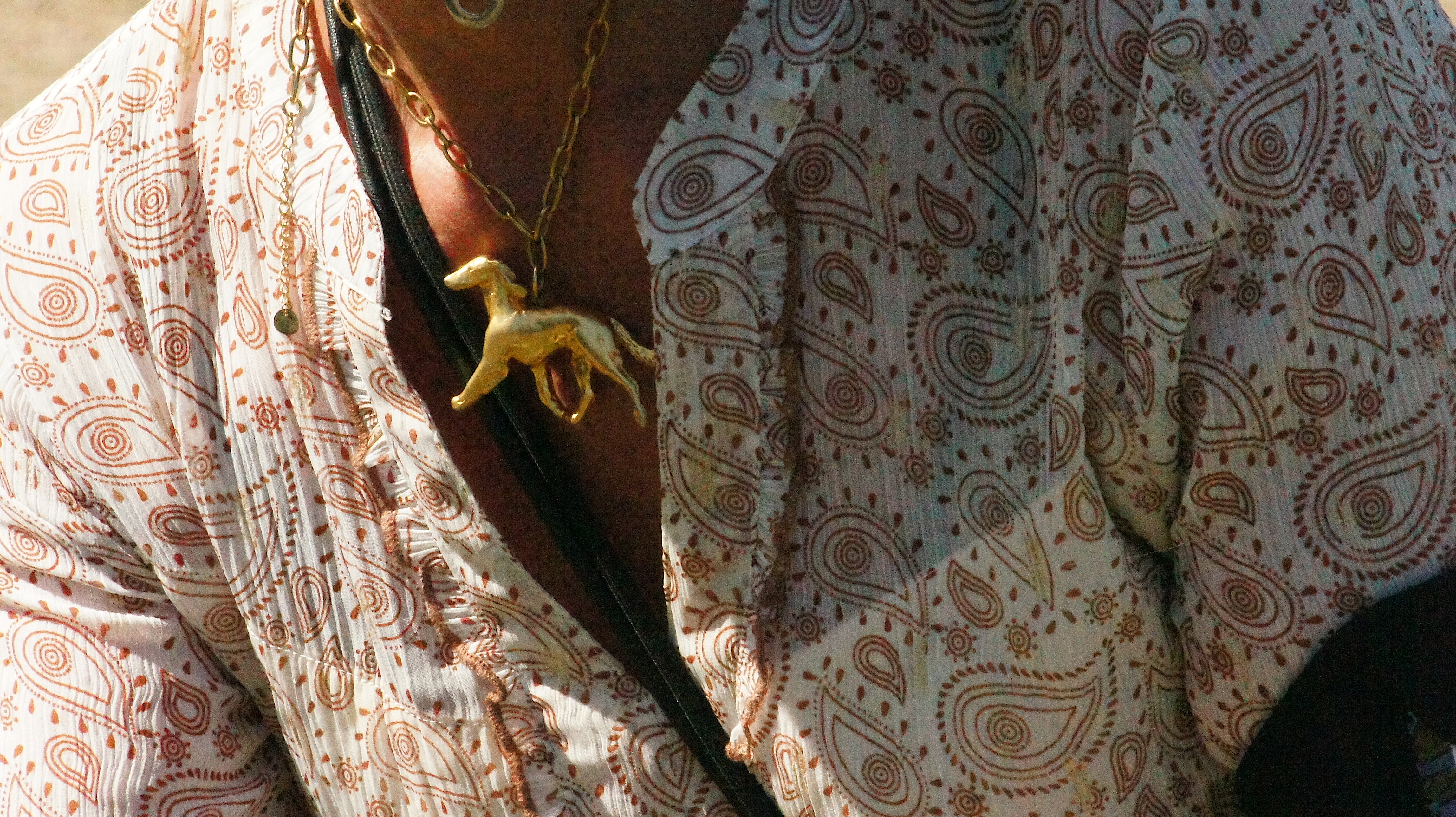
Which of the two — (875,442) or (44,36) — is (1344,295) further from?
(44,36)

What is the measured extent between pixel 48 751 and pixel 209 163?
0.49 meters

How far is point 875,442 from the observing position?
3.61ft

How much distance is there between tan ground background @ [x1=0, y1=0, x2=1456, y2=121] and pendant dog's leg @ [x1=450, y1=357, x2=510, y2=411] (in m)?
5.26

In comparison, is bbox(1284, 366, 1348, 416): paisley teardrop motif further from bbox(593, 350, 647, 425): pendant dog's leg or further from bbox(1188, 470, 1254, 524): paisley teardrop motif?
bbox(593, 350, 647, 425): pendant dog's leg

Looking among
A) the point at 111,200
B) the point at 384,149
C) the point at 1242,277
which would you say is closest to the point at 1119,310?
the point at 1242,277

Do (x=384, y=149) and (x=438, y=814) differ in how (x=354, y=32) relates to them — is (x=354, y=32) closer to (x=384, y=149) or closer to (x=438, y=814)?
(x=384, y=149)

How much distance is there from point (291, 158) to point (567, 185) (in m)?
0.25

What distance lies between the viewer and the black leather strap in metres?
1.16

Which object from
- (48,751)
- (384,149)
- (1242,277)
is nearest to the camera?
(1242,277)

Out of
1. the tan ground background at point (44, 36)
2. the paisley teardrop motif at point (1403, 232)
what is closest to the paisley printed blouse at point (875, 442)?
the paisley teardrop motif at point (1403, 232)

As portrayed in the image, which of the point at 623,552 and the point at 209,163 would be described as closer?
the point at 623,552

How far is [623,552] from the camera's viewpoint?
3.89 ft

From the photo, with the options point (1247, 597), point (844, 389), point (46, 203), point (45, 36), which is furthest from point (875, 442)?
point (45, 36)

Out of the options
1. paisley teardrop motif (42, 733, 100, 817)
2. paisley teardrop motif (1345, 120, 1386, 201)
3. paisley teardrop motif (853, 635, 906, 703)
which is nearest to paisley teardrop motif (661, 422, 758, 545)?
paisley teardrop motif (853, 635, 906, 703)
